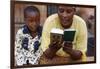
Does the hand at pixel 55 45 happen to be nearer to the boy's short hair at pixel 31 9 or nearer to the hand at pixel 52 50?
the hand at pixel 52 50

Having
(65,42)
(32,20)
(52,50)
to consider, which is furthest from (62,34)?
(32,20)

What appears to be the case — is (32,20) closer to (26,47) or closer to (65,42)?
→ (26,47)

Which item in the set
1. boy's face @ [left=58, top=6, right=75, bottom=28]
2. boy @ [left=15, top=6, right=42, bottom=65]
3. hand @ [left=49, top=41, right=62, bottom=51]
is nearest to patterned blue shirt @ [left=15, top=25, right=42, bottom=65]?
boy @ [left=15, top=6, right=42, bottom=65]

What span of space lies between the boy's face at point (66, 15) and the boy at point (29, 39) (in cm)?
24

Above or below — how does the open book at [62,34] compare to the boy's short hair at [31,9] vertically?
below

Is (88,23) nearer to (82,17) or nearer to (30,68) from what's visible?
(82,17)

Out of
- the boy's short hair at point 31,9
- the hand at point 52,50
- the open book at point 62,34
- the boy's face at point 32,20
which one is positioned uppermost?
the boy's short hair at point 31,9

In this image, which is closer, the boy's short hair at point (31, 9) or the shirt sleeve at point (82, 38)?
the boy's short hair at point (31, 9)

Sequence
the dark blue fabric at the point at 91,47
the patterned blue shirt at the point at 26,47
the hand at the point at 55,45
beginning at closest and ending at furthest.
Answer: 1. the patterned blue shirt at the point at 26,47
2. the hand at the point at 55,45
3. the dark blue fabric at the point at 91,47

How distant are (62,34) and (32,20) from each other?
0.34m

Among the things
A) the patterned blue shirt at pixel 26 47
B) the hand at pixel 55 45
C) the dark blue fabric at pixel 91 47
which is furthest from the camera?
the dark blue fabric at pixel 91 47

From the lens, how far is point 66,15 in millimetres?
1941

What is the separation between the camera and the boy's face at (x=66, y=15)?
A: 6.32 ft

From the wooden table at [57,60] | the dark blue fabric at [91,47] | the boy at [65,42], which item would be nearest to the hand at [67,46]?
the boy at [65,42]
